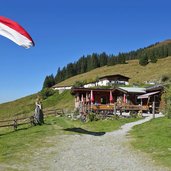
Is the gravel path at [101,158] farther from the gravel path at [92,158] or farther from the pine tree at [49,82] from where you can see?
the pine tree at [49,82]

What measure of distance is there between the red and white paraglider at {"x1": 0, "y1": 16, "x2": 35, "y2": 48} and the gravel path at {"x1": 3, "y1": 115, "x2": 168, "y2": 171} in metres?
4.44

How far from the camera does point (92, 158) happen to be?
49.8 ft

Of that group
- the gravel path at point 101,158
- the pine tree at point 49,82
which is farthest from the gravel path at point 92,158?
the pine tree at point 49,82

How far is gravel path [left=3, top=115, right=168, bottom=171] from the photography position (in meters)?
13.2

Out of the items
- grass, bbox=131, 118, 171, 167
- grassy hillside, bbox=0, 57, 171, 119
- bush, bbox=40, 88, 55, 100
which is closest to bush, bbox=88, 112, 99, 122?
grass, bbox=131, 118, 171, 167

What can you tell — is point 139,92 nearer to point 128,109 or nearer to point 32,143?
point 128,109

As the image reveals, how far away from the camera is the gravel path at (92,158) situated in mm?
13250

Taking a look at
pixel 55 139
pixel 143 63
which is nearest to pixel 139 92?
pixel 55 139

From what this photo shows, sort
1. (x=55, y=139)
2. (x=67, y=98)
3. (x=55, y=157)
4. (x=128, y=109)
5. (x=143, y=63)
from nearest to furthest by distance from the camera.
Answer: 1. (x=55, y=157)
2. (x=55, y=139)
3. (x=128, y=109)
4. (x=67, y=98)
5. (x=143, y=63)

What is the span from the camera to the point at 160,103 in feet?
185

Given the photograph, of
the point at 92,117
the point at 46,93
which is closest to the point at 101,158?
the point at 92,117

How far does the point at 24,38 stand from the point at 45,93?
359ft

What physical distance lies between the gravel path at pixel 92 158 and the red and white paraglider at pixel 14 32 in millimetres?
4440

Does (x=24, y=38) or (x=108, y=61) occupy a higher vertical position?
(x=108, y=61)
